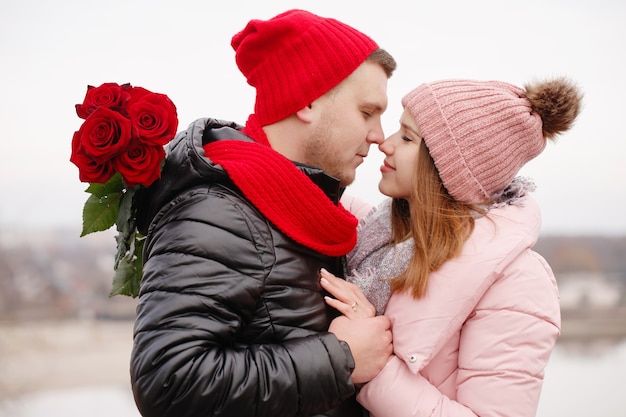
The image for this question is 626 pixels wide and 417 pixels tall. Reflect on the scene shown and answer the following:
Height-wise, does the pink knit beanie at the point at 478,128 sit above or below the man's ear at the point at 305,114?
below

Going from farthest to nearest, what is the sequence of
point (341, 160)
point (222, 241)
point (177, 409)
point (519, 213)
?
point (341, 160), point (519, 213), point (222, 241), point (177, 409)

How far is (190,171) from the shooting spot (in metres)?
1.44

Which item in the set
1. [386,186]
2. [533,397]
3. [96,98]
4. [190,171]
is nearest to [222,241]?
[190,171]

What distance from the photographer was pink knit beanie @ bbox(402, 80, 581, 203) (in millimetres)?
1595

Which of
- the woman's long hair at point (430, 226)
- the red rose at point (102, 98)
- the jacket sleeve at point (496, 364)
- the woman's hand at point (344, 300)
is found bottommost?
the jacket sleeve at point (496, 364)

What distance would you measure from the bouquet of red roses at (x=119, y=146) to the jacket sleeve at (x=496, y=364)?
0.78 m

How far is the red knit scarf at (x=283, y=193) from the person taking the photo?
1.45 metres

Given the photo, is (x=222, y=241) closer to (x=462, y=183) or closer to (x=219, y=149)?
(x=219, y=149)

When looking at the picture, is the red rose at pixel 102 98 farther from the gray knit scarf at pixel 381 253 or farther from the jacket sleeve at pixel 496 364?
the jacket sleeve at pixel 496 364

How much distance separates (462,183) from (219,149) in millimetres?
654

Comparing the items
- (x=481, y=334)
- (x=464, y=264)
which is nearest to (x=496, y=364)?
(x=481, y=334)

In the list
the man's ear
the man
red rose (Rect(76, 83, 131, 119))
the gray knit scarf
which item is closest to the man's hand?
the man

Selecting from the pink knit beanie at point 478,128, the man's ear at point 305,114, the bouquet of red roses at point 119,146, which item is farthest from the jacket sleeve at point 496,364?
the bouquet of red roses at point 119,146

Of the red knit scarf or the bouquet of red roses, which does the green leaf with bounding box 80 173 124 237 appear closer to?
the bouquet of red roses
